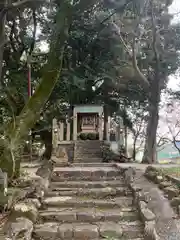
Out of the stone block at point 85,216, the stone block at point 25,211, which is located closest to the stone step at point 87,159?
the stone block at point 85,216

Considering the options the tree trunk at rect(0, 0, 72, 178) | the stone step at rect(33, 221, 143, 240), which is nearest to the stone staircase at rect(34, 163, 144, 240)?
the stone step at rect(33, 221, 143, 240)

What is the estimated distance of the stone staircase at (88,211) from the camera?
5.03 metres

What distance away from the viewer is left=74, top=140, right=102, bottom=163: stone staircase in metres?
16.8

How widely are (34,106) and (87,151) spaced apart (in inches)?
439

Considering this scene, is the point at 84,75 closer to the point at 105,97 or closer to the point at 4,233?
the point at 105,97

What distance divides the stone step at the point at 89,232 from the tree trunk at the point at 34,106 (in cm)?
181

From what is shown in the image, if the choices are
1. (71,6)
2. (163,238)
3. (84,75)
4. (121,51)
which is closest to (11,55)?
(84,75)

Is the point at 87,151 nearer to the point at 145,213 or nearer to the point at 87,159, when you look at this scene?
the point at 87,159

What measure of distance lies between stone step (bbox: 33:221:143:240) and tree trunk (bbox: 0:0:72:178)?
181 cm

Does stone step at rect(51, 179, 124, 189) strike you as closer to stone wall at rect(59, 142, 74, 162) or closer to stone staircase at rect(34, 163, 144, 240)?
stone staircase at rect(34, 163, 144, 240)

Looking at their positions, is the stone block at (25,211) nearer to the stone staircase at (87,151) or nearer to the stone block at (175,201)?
the stone block at (175,201)

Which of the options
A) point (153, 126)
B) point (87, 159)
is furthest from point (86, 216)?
point (87, 159)

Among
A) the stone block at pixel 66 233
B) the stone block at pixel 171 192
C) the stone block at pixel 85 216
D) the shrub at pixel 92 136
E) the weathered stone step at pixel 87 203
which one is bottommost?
the stone block at pixel 66 233

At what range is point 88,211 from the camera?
19.4ft
